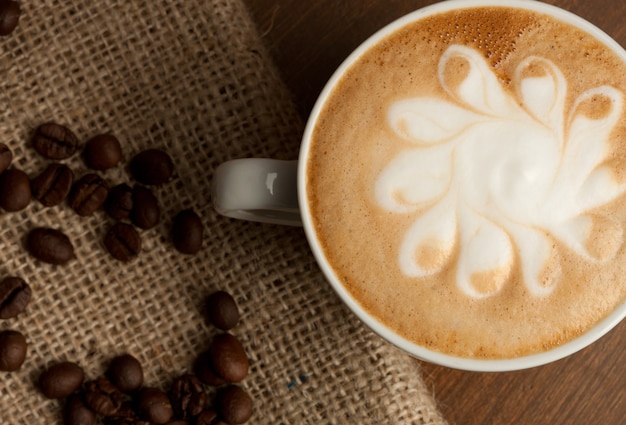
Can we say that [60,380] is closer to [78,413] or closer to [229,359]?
[78,413]

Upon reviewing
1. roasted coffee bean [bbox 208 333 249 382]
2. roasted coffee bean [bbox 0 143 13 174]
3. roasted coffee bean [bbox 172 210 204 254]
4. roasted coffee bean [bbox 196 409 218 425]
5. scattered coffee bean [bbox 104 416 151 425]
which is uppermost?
roasted coffee bean [bbox 0 143 13 174]

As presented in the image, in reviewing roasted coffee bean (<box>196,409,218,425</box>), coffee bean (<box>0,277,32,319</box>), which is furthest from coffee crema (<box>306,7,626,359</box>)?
coffee bean (<box>0,277,32,319</box>)

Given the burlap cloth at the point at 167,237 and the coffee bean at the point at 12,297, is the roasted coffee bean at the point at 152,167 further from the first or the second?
the coffee bean at the point at 12,297

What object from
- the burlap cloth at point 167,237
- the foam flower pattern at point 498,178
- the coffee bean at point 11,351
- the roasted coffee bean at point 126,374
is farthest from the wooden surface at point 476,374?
the coffee bean at point 11,351

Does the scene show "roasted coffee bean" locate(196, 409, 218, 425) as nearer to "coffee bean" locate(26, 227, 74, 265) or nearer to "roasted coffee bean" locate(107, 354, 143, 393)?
"roasted coffee bean" locate(107, 354, 143, 393)

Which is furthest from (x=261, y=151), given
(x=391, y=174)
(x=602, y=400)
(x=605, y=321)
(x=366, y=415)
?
(x=602, y=400)
